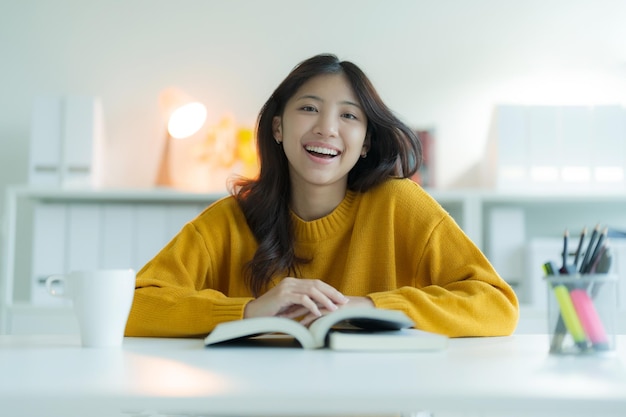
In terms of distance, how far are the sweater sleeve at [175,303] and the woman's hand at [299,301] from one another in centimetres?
5

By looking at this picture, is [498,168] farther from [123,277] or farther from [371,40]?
[123,277]

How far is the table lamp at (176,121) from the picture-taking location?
2.70m

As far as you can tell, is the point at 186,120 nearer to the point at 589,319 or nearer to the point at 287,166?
the point at 287,166

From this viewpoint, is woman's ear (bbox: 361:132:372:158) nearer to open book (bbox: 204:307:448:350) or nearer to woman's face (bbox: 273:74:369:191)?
woman's face (bbox: 273:74:369:191)

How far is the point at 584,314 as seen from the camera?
92 cm

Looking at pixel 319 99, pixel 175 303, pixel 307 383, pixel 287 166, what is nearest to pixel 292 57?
pixel 287 166

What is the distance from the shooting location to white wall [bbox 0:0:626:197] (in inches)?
112

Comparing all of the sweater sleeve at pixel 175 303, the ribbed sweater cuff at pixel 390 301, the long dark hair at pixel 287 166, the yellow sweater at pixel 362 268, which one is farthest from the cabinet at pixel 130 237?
the ribbed sweater cuff at pixel 390 301

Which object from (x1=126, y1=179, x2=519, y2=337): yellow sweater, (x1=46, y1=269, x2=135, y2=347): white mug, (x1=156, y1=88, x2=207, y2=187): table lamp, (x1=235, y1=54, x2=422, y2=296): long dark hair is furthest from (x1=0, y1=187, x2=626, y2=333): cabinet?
(x1=46, y1=269, x2=135, y2=347): white mug

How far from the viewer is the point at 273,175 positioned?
5.77ft

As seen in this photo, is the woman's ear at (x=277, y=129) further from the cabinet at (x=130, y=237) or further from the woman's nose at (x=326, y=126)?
the cabinet at (x=130, y=237)

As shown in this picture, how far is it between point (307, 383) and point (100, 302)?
45 cm

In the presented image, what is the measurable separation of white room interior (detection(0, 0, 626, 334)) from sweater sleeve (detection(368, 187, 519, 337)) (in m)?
1.37

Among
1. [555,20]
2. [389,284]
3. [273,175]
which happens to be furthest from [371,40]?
[389,284]
